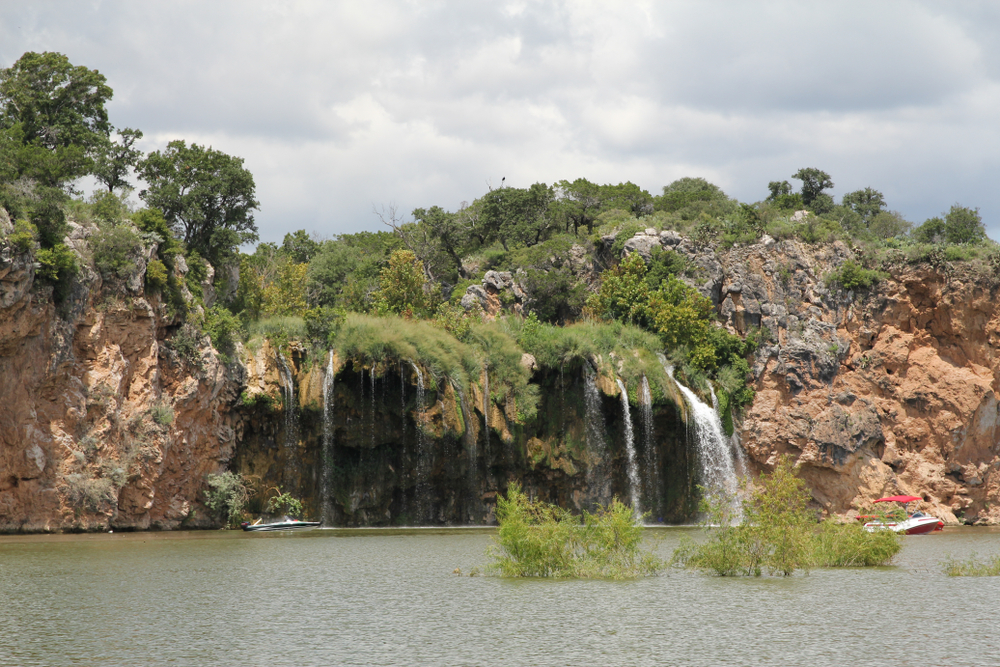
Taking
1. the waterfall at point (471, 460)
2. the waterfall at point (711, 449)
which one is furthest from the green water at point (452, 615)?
the waterfall at point (711, 449)

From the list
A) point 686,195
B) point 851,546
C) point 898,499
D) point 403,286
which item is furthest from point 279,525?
point 686,195

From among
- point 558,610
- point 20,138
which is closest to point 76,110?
point 20,138

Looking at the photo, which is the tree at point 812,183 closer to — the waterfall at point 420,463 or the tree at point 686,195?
the tree at point 686,195

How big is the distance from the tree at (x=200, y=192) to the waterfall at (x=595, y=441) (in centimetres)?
2122

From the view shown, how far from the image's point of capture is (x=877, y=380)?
165 feet

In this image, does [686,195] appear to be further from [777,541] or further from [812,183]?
[777,541]

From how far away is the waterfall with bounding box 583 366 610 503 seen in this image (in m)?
46.2

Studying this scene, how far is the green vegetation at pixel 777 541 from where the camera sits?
70.8 ft

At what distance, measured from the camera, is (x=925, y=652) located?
13805 millimetres

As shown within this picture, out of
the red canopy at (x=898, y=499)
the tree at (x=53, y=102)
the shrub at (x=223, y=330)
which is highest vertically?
the tree at (x=53, y=102)

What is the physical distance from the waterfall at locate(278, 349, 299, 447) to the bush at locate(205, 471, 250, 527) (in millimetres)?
2966

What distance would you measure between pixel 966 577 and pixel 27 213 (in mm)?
33778

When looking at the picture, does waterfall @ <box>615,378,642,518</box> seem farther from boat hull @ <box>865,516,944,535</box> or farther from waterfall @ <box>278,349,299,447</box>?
waterfall @ <box>278,349,299,447</box>

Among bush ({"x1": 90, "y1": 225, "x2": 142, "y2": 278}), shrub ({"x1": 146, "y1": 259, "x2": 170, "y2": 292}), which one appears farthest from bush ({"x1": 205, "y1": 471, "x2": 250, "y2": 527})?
bush ({"x1": 90, "y1": 225, "x2": 142, "y2": 278})
